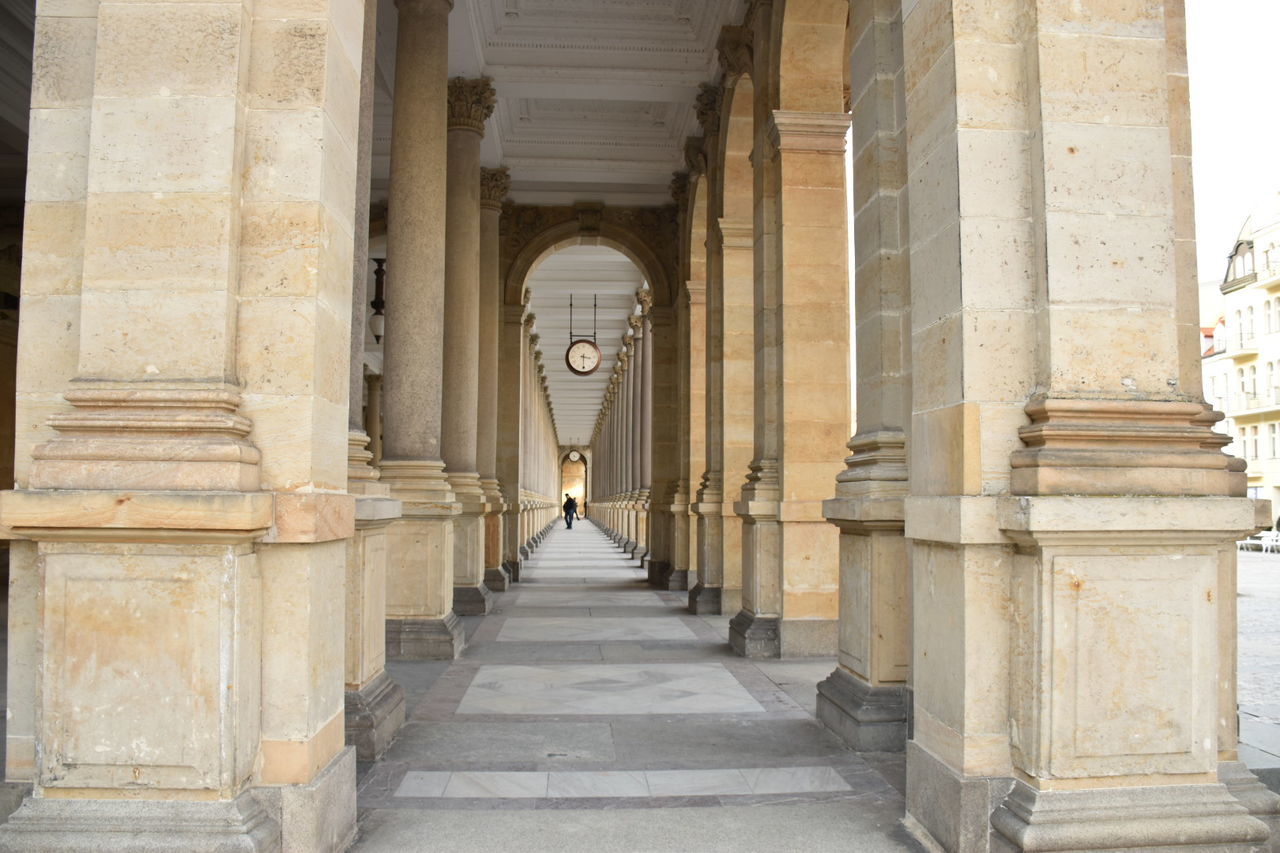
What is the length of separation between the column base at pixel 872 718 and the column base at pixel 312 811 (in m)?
2.97

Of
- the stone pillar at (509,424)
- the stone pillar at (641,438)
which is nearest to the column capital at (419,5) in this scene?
the stone pillar at (509,424)

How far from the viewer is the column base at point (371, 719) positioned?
18.3 ft

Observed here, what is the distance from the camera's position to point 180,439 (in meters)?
3.68

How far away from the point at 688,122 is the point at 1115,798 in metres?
12.9

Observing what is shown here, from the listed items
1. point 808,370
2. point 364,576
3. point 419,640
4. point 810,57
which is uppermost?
point 810,57

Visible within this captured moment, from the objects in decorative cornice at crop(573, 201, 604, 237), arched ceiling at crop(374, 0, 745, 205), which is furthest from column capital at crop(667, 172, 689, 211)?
decorative cornice at crop(573, 201, 604, 237)

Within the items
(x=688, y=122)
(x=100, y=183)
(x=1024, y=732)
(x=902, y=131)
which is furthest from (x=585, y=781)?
(x=688, y=122)

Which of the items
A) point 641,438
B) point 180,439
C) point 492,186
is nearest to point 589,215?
point 492,186

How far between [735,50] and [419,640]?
741cm

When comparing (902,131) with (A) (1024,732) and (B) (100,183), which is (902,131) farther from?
(B) (100,183)

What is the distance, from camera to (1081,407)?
151 inches

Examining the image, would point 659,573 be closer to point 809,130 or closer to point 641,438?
point 641,438

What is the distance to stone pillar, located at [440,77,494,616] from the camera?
11.7m

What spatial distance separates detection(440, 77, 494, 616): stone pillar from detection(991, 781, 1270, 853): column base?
864 cm
